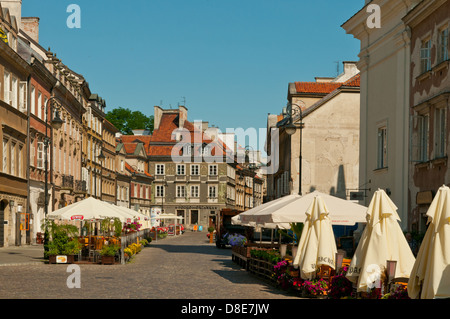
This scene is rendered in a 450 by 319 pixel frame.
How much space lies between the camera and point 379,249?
46.2ft

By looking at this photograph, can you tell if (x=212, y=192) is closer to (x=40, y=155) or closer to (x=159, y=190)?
(x=159, y=190)

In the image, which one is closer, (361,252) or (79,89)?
(361,252)

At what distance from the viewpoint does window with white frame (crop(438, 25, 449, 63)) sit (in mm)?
24002

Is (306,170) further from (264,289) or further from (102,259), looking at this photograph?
(264,289)

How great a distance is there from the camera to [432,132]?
81.7 ft

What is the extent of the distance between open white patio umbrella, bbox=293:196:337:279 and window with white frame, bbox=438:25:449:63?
865cm

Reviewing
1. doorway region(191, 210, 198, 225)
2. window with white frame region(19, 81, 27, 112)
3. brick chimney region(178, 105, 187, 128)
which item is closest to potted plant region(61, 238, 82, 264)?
window with white frame region(19, 81, 27, 112)

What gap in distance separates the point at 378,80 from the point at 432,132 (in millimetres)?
7110

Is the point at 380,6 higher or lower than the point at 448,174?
higher

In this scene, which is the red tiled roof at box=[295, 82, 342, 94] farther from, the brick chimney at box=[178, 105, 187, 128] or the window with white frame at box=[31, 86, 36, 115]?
the brick chimney at box=[178, 105, 187, 128]

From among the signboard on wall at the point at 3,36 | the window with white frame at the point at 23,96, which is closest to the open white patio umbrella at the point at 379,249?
the signboard on wall at the point at 3,36

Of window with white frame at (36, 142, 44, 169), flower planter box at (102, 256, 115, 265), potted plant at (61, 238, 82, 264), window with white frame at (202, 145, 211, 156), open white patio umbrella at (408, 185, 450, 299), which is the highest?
window with white frame at (202, 145, 211, 156)

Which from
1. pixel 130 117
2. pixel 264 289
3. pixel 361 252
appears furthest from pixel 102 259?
pixel 130 117

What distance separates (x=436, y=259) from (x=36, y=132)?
38.8m
